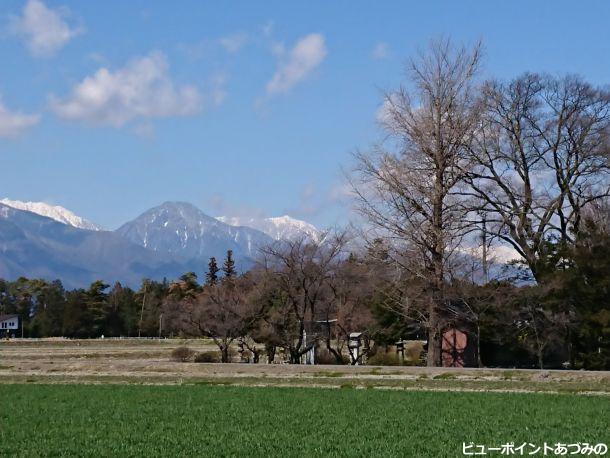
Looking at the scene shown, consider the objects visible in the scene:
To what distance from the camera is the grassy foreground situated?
45.3 ft

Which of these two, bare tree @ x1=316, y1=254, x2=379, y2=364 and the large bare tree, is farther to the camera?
bare tree @ x1=316, y1=254, x2=379, y2=364

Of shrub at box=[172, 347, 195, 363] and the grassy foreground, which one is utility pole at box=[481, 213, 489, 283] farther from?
shrub at box=[172, 347, 195, 363]

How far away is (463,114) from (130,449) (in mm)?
24447

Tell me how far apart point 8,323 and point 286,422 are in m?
106

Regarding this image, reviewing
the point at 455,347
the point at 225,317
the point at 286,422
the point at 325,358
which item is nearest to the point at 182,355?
the point at 225,317

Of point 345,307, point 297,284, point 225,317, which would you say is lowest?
point 225,317

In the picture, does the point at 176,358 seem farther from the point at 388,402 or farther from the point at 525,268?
the point at 388,402

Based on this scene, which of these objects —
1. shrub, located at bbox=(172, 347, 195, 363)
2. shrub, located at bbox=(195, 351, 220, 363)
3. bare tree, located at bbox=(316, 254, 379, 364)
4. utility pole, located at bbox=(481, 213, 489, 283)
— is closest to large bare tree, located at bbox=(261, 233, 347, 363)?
bare tree, located at bbox=(316, 254, 379, 364)

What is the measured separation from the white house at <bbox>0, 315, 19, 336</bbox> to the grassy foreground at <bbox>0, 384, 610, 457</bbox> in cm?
9444

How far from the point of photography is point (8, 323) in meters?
115

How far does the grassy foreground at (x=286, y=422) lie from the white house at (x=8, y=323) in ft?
310

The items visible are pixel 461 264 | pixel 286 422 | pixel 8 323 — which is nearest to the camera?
pixel 286 422

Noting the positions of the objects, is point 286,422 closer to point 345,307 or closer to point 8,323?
point 345,307

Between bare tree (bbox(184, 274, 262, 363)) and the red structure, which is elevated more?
bare tree (bbox(184, 274, 262, 363))
